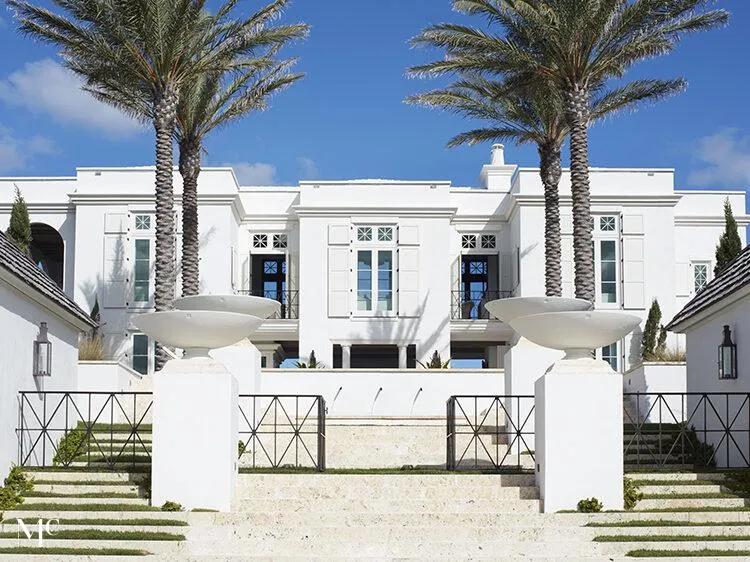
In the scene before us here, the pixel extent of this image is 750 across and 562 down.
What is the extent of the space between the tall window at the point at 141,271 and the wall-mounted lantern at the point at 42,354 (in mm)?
18825

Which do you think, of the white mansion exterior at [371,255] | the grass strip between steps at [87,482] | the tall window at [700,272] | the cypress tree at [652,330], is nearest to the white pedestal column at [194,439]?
the grass strip between steps at [87,482]

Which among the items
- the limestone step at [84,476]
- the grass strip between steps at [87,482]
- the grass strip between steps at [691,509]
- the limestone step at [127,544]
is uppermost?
the limestone step at [84,476]

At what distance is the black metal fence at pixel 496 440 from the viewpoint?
1750 centimetres

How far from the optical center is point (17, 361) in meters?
17.6

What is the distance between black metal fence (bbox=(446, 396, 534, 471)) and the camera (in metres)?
17.5

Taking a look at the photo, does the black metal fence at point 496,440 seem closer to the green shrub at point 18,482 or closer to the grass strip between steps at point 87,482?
the grass strip between steps at point 87,482

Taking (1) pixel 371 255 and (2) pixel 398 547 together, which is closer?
(2) pixel 398 547

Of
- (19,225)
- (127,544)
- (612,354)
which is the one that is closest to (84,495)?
(127,544)

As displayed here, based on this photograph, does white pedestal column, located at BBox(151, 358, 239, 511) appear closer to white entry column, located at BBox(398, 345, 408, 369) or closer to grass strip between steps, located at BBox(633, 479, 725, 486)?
grass strip between steps, located at BBox(633, 479, 725, 486)

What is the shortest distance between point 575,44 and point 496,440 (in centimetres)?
862

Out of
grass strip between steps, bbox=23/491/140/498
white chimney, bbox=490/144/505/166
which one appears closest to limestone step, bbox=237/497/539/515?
grass strip between steps, bbox=23/491/140/498

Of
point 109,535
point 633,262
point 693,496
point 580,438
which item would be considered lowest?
point 109,535

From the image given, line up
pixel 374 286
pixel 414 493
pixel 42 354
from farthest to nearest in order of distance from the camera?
pixel 374 286 → pixel 42 354 → pixel 414 493

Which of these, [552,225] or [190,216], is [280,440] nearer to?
[190,216]
